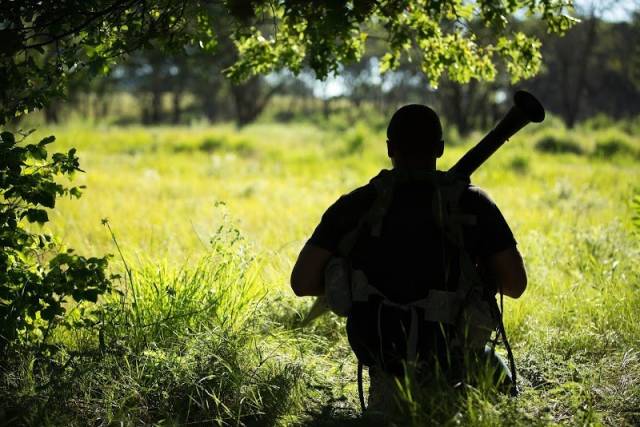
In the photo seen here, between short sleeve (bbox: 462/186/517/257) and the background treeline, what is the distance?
88.1ft

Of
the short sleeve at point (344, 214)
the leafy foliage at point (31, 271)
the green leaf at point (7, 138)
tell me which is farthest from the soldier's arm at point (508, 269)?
the green leaf at point (7, 138)

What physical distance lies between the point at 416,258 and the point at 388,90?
7341cm

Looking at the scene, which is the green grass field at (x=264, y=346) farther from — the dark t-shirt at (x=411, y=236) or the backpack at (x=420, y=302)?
the dark t-shirt at (x=411, y=236)

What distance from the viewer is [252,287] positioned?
4.14m

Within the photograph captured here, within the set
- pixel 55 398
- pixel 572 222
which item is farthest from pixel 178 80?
pixel 55 398

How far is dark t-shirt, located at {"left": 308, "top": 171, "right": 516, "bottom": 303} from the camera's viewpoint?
2656mm

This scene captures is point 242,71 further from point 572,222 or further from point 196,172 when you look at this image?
point 196,172

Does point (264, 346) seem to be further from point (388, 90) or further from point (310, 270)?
point (388, 90)

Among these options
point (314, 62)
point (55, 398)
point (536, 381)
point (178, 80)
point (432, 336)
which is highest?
point (178, 80)

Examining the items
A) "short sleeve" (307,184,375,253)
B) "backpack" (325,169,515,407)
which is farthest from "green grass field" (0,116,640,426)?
"short sleeve" (307,184,375,253)

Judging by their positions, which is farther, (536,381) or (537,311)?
(537,311)

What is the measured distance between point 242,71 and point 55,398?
7.17ft

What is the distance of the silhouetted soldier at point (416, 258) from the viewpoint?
2.66 m

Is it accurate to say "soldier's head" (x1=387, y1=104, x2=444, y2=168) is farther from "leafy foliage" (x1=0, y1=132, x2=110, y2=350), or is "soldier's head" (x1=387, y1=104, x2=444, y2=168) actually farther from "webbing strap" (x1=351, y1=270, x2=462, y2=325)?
"leafy foliage" (x1=0, y1=132, x2=110, y2=350)
